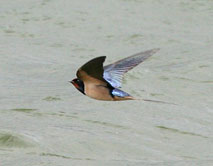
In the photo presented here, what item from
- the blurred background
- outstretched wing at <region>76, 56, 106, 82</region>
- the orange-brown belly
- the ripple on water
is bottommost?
the blurred background

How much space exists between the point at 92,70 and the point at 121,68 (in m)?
0.48

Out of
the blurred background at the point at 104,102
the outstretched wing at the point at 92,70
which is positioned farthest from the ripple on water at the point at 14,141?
the outstretched wing at the point at 92,70

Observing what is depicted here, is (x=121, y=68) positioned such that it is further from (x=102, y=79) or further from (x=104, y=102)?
(x=104, y=102)

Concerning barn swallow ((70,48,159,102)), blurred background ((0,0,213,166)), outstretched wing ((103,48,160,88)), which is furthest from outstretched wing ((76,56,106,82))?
blurred background ((0,0,213,166))

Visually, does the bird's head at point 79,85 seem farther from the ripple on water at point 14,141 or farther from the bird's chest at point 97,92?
the ripple on water at point 14,141

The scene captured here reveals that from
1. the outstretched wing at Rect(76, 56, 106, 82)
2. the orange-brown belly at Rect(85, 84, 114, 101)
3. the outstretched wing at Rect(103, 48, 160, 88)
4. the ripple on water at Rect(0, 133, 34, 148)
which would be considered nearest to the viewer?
the outstretched wing at Rect(76, 56, 106, 82)

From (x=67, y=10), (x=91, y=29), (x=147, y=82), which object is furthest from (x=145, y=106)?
(x=67, y=10)

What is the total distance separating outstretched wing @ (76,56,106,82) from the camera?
3496 mm

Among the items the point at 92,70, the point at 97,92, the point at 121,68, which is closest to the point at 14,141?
the point at 121,68

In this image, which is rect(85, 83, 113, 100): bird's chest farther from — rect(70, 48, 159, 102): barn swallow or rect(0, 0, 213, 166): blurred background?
rect(0, 0, 213, 166): blurred background

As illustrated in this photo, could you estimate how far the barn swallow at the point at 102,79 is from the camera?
359cm

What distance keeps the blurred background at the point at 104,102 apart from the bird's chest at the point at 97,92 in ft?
2.53

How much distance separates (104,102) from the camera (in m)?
5.71

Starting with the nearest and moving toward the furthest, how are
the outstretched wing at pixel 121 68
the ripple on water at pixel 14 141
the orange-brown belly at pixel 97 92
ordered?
1. the orange-brown belly at pixel 97 92
2. the outstretched wing at pixel 121 68
3. the ripple on water at pixel 14 141
